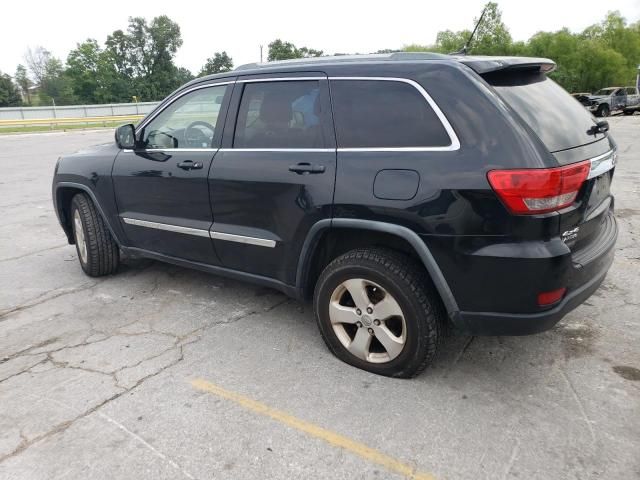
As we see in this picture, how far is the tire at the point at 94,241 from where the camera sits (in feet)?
15.5

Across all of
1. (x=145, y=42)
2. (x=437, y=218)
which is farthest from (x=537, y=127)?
(x=145, y=42)

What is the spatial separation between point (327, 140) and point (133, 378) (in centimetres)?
188

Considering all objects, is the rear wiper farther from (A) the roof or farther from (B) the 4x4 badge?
(B) the 4x4 badge

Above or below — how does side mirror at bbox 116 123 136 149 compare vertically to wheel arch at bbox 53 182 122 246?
above

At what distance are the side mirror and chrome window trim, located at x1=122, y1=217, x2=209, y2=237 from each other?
2.03 ft

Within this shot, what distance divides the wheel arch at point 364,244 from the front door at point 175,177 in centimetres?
90

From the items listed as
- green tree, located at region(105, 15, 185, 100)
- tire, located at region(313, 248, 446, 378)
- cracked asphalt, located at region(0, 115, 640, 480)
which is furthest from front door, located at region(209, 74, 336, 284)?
green tree, located at region(105, 15, 185, 100)

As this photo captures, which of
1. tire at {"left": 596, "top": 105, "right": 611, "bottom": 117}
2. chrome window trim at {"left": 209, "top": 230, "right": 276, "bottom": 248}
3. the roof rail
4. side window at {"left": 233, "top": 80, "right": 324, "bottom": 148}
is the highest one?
the roof rail

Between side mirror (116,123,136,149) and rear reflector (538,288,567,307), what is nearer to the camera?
rear reflector (538,288,567,307)

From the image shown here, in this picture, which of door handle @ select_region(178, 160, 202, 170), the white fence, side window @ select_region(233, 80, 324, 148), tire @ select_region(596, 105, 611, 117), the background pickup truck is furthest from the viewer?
the white fence

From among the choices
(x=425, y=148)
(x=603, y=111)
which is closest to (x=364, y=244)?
(x=425, y=148)

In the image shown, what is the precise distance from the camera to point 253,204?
11.3 feet

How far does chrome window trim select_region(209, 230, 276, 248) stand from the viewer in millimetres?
3418

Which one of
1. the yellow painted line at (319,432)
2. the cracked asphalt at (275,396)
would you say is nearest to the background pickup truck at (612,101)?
the cracked asphalt at (275,396)
